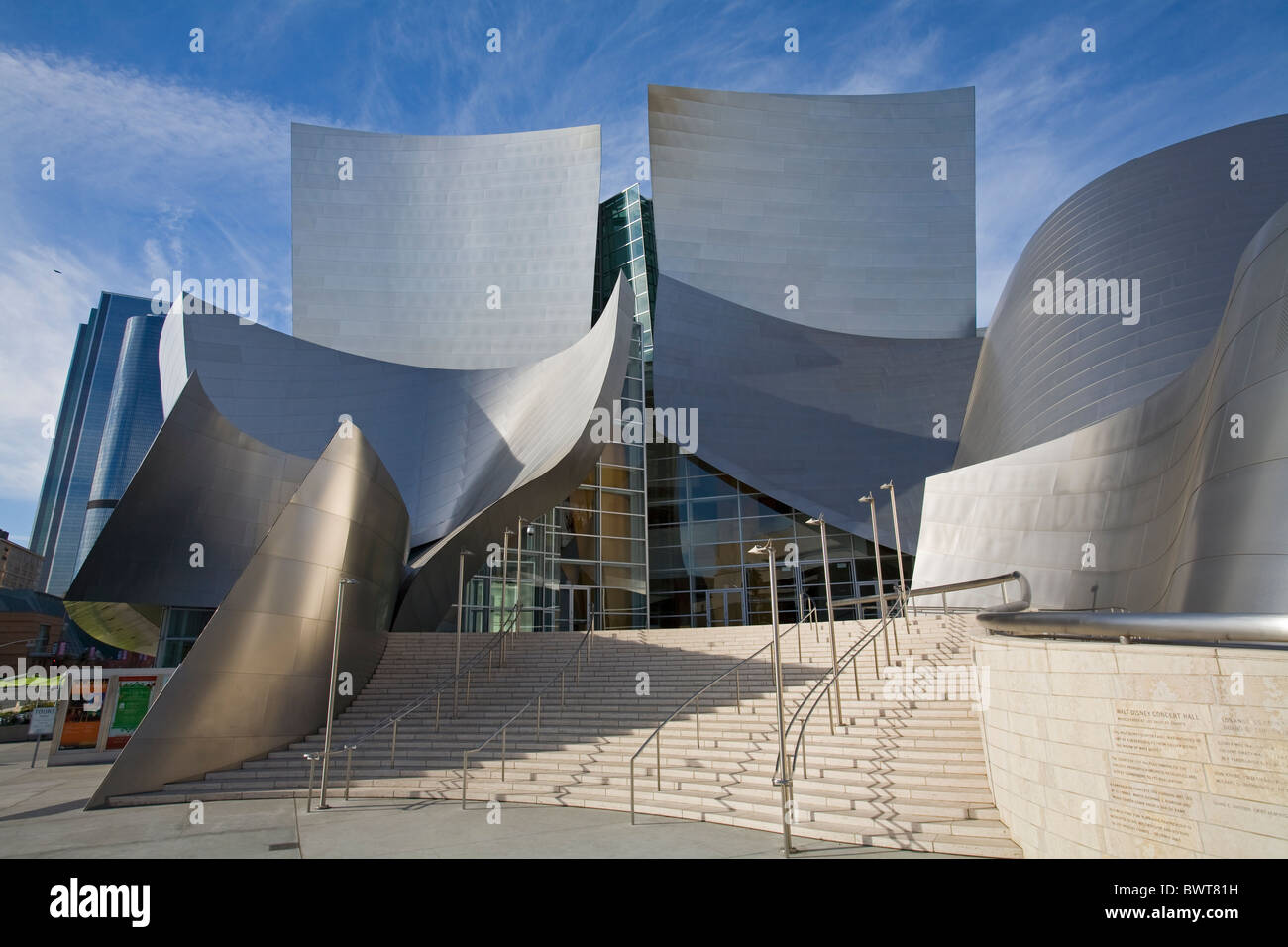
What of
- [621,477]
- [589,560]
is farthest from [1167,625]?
[621,477]

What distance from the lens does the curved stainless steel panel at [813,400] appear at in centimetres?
2403

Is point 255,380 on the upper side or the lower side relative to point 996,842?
upper

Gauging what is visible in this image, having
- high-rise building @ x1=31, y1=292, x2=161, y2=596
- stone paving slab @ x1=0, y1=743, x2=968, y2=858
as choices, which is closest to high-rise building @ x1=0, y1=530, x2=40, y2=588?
high-rise building @ x1=31, y1=292, x2=161, y2=596

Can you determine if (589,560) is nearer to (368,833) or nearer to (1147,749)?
(368,833)

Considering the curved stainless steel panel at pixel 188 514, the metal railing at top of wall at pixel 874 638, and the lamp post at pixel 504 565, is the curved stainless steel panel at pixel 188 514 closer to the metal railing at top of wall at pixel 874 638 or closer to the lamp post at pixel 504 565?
the lamp post at pixel 504 565

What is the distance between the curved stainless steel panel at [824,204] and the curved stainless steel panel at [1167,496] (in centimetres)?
1786

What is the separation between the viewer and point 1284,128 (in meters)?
16.2

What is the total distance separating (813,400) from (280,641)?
61.2 ft

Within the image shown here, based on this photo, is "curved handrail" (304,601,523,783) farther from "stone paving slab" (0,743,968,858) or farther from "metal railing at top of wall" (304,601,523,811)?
"stone paving slab" (0,743,968,858)
